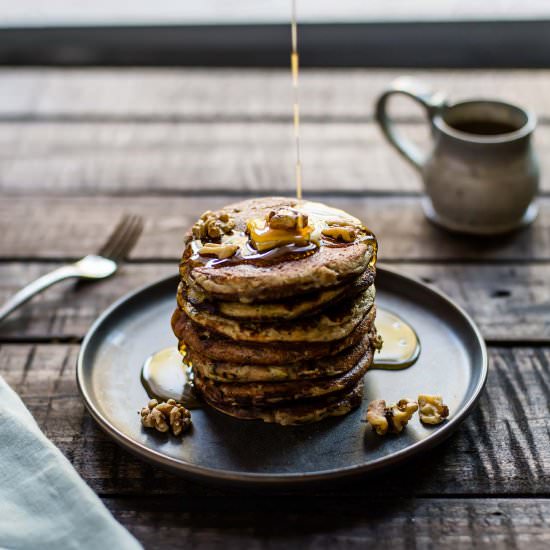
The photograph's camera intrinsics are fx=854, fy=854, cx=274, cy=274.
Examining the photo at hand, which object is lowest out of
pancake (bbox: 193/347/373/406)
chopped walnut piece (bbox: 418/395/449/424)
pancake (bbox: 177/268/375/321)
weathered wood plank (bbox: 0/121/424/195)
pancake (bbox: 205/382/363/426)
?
weathered wood plank (bbox: 0/121/424/195)

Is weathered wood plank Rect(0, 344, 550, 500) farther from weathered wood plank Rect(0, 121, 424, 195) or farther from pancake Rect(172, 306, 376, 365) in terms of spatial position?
weathered wood plank Rect(0, 121, 424, 195)

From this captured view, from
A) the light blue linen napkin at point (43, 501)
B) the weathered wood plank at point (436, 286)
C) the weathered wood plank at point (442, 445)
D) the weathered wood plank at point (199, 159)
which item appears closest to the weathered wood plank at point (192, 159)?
the weathered wood plank at point (199, 159)

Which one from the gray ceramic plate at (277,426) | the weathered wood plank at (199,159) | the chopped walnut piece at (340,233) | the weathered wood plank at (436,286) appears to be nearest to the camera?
the gray ceramic plate at (277,426)

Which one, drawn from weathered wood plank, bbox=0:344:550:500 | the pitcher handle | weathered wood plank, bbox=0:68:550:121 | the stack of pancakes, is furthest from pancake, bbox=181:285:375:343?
weathered wood plank, bbox=0:68:550:121

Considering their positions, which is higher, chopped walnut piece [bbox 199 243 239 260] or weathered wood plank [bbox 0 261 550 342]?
Answer: chopped walnut piece [bbox 199 243 239 260]

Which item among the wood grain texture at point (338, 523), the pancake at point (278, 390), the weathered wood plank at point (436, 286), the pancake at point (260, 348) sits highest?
the pancake at point (260, 348)

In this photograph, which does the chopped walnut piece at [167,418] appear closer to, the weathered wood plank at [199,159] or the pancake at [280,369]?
the pancake at [280,369]
